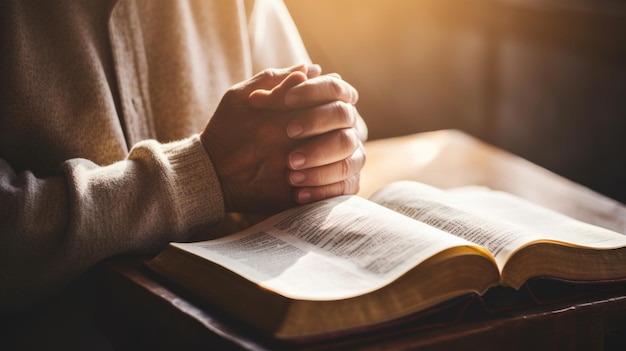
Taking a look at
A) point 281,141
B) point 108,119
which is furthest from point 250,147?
point 108,119

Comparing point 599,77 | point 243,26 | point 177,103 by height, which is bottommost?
point 599,77

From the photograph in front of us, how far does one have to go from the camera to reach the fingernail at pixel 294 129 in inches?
33.1

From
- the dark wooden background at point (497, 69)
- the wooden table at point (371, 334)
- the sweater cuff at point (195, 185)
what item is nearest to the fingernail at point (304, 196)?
the sweater cuff at point (195, 185)

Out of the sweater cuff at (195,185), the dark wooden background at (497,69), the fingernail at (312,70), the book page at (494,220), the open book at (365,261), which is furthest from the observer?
the dark wooden background at (497,69)

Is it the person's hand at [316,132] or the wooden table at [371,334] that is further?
the person's hand at [316,132]

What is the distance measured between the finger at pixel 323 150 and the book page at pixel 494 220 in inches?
3.4

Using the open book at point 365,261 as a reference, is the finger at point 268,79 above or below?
above

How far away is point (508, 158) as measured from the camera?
49.7 inches

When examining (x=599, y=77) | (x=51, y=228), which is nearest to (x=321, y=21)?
(x=599, y=77)

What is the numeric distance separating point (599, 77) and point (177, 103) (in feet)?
6.67

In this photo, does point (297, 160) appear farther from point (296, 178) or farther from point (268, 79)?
point (268, 79)

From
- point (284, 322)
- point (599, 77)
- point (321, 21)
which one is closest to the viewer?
point (284, 322)

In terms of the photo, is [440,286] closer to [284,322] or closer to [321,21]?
[284,322]

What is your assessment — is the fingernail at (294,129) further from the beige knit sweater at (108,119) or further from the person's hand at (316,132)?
the beige knit sweater at (108,119)
